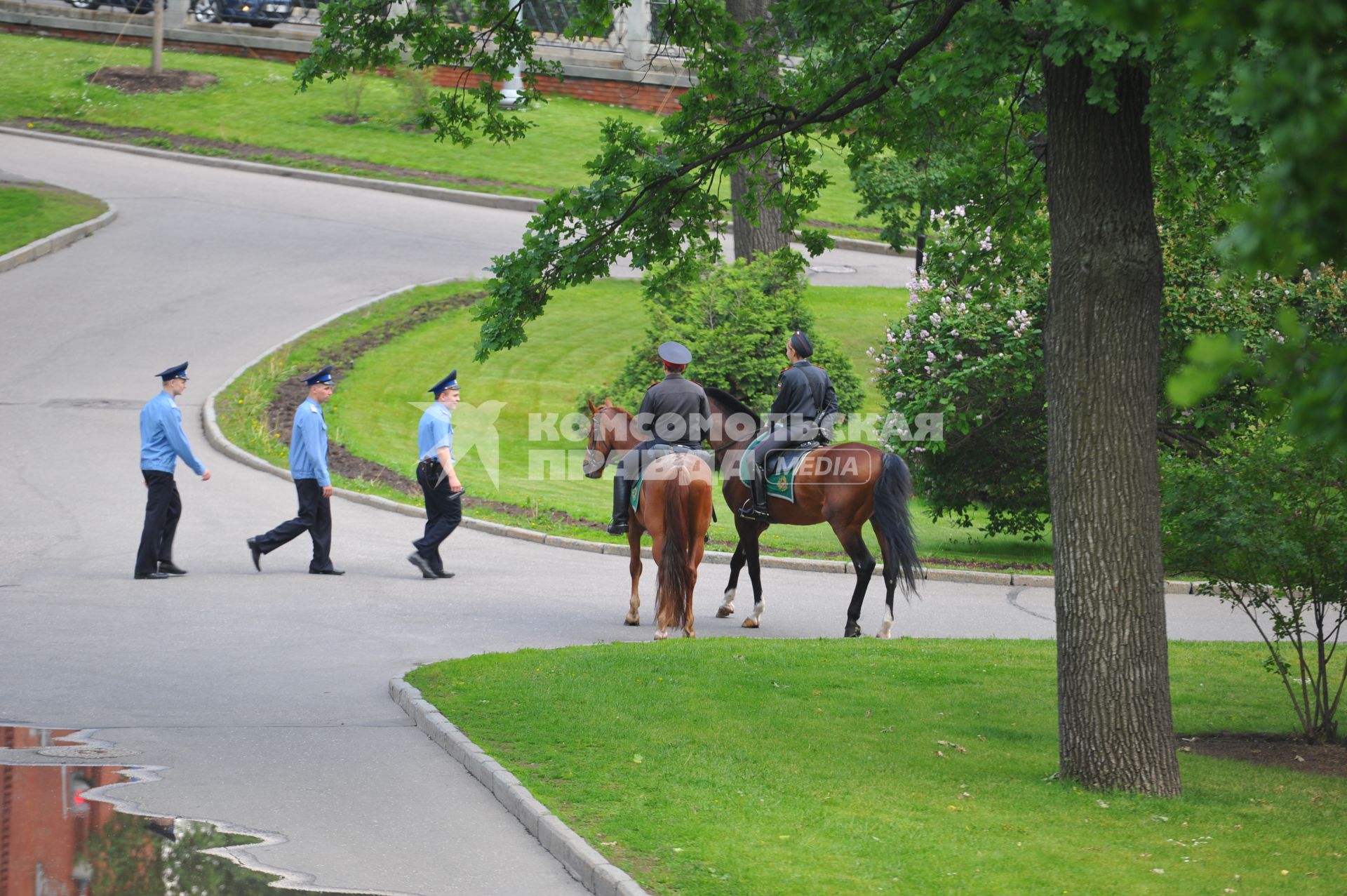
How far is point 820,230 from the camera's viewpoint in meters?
12.3

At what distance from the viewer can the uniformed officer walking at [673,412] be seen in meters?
12.9

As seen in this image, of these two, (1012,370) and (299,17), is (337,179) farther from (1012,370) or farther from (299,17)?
(1012,370)

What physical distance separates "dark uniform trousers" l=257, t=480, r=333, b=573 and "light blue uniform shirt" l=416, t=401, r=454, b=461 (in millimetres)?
1219

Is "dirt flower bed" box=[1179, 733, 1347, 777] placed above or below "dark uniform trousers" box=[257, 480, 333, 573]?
below

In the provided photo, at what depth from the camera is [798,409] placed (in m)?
13.3

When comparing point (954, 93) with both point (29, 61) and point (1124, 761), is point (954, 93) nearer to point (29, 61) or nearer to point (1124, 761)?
point (1124, 761)

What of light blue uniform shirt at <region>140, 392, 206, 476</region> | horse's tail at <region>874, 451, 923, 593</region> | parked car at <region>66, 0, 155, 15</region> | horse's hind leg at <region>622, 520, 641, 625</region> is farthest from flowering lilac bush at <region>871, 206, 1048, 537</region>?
parked car at <region>66, 0, 155, 15</region>

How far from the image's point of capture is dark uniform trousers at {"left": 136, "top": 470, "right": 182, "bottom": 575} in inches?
552

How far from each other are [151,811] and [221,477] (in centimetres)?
1263

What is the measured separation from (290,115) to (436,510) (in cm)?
2884

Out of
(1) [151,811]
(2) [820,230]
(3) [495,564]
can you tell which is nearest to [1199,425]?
(2) [820,230]

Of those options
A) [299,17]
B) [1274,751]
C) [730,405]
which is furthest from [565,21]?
[1274,751]

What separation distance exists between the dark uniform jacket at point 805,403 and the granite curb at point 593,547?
302cm

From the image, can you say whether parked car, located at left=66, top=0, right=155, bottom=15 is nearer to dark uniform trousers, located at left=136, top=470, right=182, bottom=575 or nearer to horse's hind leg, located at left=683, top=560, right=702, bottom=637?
dark uniform trousers, located at left=136, top=470, right=182, bottom=575
